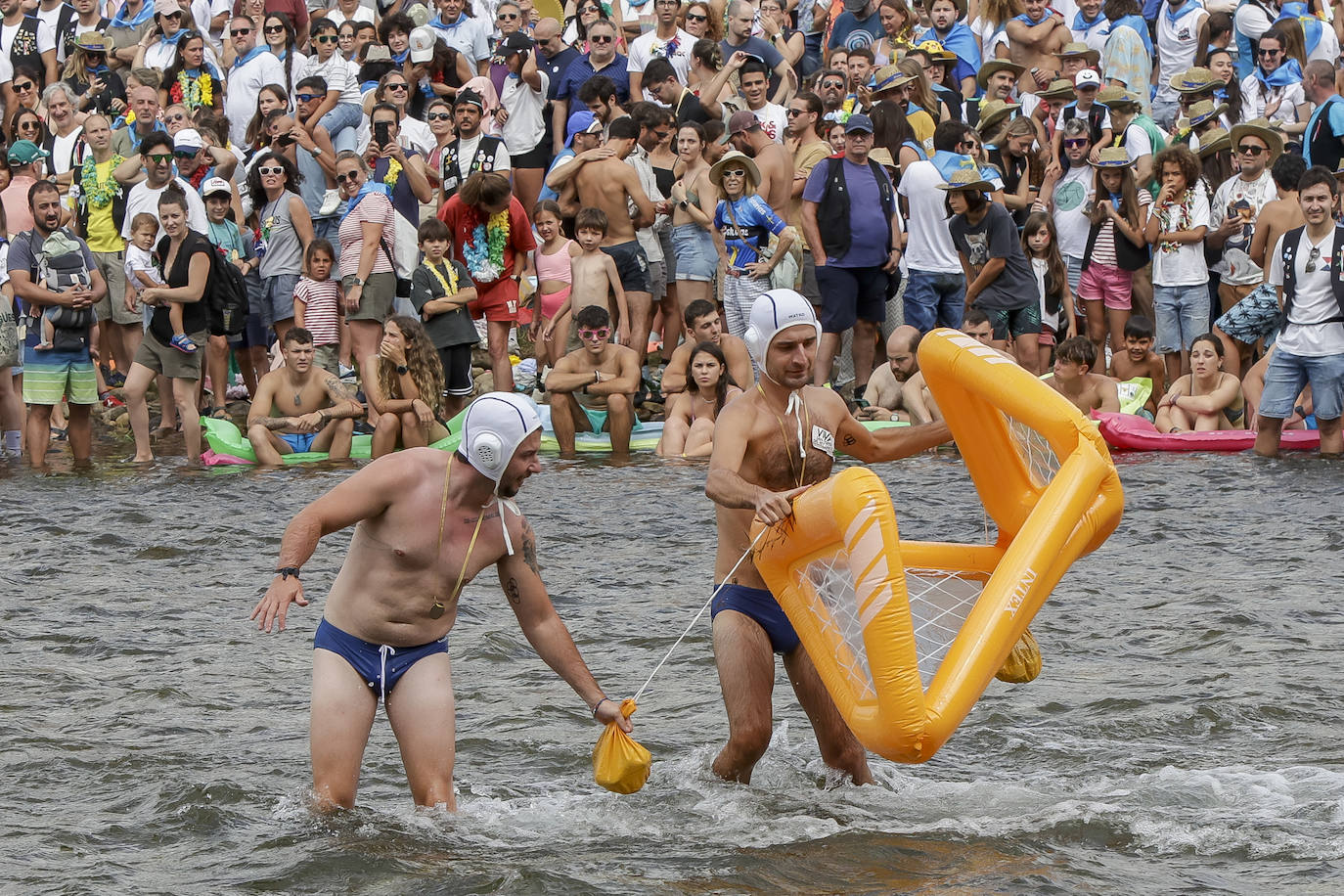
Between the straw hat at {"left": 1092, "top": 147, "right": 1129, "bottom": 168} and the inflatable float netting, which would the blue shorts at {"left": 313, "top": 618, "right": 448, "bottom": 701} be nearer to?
the inflatable float netting

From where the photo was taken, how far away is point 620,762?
5672 mm

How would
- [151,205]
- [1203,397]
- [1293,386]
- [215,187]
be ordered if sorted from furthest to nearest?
[151,205] < [215,187] < [1203,397] < [1293,386]

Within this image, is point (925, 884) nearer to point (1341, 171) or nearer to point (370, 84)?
point (1341, 171)

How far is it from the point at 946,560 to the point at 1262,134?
877cm

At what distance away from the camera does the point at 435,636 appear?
6.02 meters

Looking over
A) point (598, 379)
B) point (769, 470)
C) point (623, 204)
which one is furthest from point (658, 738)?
point (623, 204)

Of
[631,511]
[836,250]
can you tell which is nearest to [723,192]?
[836,250]

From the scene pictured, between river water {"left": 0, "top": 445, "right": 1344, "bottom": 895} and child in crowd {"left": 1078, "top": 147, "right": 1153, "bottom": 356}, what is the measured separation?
8.95 ft

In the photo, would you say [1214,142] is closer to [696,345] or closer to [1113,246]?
[1113,246]

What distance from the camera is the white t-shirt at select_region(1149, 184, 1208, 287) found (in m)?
13.7

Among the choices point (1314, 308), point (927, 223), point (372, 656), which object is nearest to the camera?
point (372, 656)

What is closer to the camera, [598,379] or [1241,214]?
[1241,214]

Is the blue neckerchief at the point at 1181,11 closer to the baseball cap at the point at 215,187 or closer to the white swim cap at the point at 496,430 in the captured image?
the baseball cap at the point at 215,187

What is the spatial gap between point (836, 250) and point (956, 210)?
115cm
